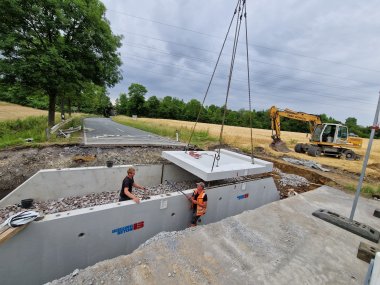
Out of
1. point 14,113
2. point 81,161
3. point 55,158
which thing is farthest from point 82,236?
point 14,113

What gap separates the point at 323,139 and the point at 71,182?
17537mm

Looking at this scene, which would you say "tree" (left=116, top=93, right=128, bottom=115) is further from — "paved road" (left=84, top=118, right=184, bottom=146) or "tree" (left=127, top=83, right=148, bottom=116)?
"paved road" (left=84, top=118, right=184, bottom=146)

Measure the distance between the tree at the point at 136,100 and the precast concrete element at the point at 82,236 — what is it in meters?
81.3

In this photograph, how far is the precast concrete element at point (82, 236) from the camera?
3.38 metres

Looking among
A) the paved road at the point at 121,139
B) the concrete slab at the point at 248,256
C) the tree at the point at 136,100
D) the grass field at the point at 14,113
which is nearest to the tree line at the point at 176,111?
the tree at the point at 136,100

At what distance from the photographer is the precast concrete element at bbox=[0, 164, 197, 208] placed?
20.1 ft

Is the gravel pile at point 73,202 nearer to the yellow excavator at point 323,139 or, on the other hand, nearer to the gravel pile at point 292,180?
the gravel pile at point 292,180

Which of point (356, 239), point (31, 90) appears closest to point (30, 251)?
point (356, 239)

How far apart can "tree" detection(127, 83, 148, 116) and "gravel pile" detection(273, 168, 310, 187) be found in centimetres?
7799

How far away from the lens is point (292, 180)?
32.5ft

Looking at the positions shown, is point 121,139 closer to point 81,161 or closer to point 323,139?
point 81,161

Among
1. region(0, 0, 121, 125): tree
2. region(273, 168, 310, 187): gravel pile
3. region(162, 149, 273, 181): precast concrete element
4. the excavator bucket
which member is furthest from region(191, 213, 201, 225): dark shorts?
the excavator bucket

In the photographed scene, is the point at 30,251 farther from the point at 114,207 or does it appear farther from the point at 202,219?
the point at 202,219

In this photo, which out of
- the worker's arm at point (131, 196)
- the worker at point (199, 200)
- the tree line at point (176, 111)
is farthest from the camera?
the tree line at point (176, 111)
